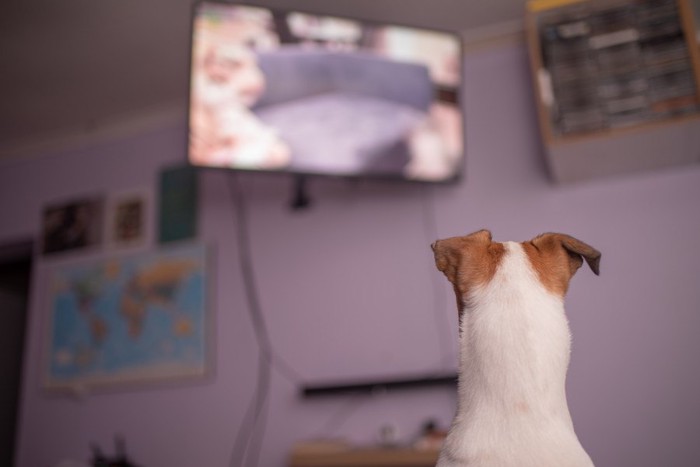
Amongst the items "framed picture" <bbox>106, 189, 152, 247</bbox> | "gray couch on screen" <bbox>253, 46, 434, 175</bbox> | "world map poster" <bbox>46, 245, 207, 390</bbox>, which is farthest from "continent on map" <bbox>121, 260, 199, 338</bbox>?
"gray couch on screen" <bbox>253, 46, 434, 175</bbox>

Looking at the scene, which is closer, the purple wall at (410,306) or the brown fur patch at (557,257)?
the brown fur patch at (557,257)

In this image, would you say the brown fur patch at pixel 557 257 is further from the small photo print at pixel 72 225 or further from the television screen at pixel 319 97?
the small photo print at pixel 72 225

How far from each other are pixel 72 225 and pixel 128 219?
356mm

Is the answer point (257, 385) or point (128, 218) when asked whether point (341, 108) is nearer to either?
point (257, 385)

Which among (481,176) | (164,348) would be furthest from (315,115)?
(164,348)

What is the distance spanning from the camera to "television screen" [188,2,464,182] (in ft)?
8.15

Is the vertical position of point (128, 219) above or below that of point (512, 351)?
above

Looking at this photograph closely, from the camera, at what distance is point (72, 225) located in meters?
3.45

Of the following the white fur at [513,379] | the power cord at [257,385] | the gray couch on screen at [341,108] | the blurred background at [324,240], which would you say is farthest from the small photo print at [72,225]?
the white fur at [513,379]

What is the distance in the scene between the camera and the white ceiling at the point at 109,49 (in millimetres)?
2730

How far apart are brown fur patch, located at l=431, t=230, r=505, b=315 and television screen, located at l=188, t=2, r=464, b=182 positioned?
52.2 inches

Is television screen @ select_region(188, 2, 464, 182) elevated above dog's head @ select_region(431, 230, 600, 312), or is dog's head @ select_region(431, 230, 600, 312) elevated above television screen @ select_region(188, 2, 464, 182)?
television screen @ select_region(188, 2, 464, 182)

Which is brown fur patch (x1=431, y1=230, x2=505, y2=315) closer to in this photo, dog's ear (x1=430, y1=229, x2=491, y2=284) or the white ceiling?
dog's ear (x1=430, y1=229, x2=491, y2=284)

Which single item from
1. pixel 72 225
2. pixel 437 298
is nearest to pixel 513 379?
pixel 437 298
